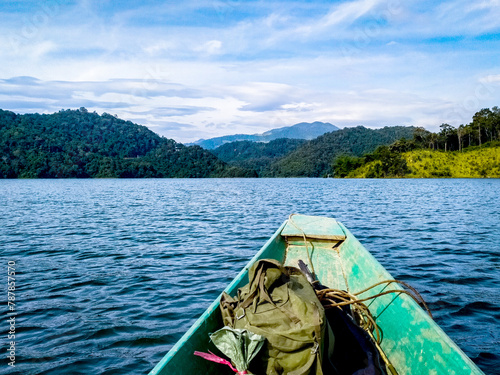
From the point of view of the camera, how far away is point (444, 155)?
9888 centimetres

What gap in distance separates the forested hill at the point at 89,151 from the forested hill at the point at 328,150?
22.6 metres

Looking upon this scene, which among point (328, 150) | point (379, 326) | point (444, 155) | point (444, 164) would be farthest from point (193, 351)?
point (328, 150)

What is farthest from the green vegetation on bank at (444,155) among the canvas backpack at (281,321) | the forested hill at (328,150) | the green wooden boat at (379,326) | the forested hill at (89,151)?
the canvas backpack at (281,321)

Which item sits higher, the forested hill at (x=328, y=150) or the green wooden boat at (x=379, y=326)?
the forested hill at (x=328, y=150)

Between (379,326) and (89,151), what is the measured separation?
5914 inches

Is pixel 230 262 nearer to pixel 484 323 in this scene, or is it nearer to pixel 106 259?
pixel 106 259

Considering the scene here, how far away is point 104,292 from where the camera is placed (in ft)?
24.7

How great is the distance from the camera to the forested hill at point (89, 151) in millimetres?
115425

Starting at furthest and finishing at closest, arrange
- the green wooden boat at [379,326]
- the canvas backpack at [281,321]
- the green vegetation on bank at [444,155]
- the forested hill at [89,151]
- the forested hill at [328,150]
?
the forested hill at [328,150] → the forested hill at [89,151] → the green vegetation on bank at [444,155] → the green wooden boat at [379,326] → the canvas backpack at [281,321]

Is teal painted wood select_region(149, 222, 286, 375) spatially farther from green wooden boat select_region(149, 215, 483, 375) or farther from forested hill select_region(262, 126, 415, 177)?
forested hill select_region(262, 126, 415, 177)

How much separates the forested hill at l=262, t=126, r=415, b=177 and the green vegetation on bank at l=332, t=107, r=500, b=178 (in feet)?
124

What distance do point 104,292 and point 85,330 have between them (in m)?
1.82

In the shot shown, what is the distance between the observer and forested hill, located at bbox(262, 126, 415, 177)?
16112 centimetres

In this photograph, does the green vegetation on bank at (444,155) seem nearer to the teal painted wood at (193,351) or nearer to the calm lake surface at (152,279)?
the calm lake surface at (152,279)
